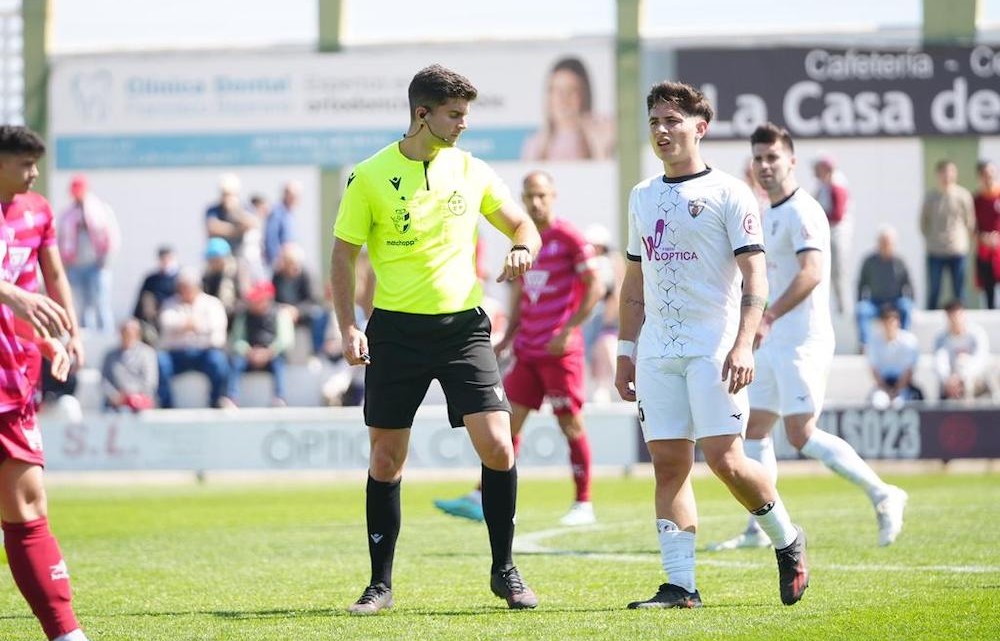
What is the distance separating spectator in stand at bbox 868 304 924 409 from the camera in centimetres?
2062

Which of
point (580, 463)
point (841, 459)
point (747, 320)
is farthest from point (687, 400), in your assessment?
point (580, 463)

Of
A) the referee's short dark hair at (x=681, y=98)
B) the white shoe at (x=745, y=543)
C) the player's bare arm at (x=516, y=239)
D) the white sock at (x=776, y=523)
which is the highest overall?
the referee's short dark hair at (x=681, y=98)

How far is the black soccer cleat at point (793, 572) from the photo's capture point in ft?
24.0

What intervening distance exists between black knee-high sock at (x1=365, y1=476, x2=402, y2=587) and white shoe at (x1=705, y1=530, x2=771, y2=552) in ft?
10.4

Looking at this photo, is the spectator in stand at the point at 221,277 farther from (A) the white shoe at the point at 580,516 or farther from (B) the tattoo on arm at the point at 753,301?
(B) the tattoo on arm at the point at 753,301

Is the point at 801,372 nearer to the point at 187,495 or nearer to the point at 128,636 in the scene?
the point at 128,636

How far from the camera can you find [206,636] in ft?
22.3

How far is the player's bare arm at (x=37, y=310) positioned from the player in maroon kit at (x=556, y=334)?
257 inches

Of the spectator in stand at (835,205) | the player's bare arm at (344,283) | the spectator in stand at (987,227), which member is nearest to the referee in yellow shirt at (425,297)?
the player's bare arm at (344,283)

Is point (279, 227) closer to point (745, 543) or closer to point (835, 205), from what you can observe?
point (835, 205)

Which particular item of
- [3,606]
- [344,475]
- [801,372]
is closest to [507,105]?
[344,475]

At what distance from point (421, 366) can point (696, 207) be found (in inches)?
56.9

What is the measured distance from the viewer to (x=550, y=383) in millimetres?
12445

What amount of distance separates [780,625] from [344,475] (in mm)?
14436
